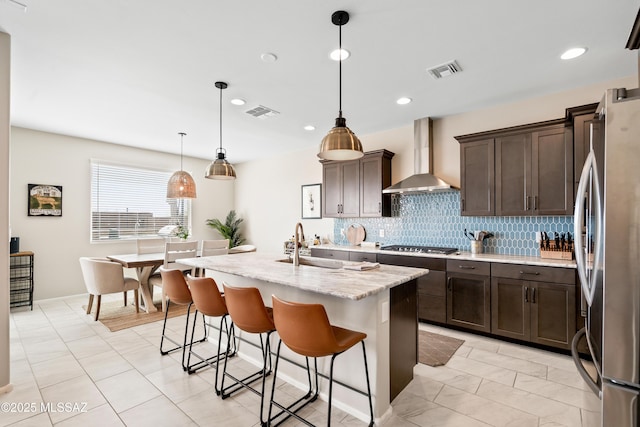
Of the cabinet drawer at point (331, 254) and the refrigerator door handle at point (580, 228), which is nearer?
the refrigerator door handle at point (580, 228)

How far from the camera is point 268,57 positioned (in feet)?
9.19

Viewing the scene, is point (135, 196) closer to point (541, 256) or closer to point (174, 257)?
point (174, 257)

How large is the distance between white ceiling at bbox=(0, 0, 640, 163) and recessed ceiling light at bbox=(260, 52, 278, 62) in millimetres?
46

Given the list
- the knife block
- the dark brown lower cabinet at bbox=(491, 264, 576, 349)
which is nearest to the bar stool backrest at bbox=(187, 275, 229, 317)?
the dark brown lower cabinet at bbox=(491, 264, 576, 349)

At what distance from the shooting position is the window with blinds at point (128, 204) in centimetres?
571

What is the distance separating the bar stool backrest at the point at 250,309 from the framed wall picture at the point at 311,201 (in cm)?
386

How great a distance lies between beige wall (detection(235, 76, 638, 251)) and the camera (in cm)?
364

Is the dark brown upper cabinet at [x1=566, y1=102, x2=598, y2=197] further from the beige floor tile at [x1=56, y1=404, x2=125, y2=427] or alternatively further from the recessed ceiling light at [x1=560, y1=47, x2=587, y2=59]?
the beige floor tile at [x1=56, y1=404, x2=125, y2=427]

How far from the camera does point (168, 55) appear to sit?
2.77m

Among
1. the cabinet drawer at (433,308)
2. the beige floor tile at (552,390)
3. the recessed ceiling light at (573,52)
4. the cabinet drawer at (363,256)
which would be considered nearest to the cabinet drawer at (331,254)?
the cabinet drawer at (363,256)

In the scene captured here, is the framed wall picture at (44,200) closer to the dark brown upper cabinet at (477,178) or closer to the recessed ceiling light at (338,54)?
the recessed ceiling light at (338,54)

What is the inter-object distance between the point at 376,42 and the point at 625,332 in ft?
8.07

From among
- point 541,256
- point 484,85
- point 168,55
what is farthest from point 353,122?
point 541,256

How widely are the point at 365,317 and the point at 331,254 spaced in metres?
2.80
